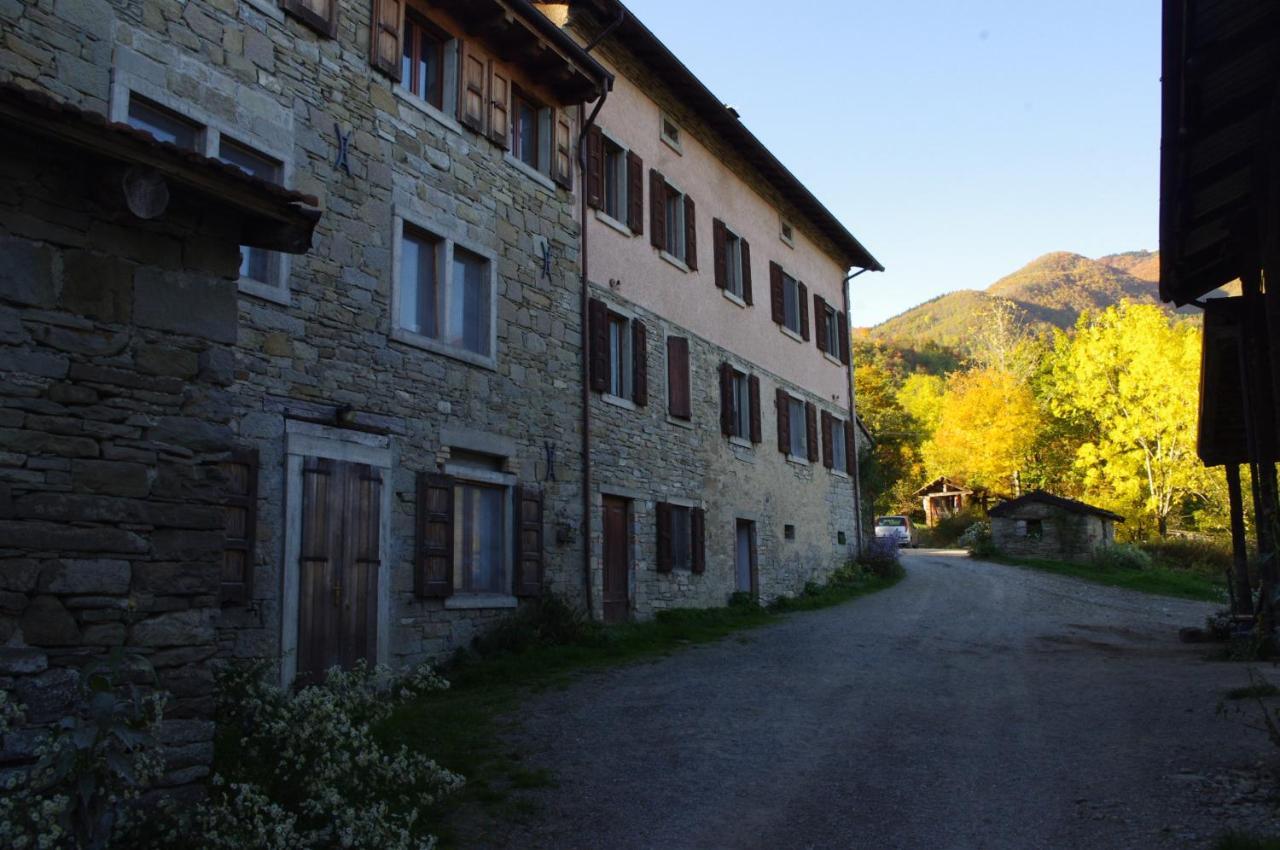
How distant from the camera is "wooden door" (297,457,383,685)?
28.6 ft

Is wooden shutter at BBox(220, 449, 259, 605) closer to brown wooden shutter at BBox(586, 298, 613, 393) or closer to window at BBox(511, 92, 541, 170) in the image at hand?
brown wooden shutter at BBox(586, 298, 613, 393)

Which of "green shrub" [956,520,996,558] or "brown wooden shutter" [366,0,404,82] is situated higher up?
"brown wooden shutter" [366,0,404,82]

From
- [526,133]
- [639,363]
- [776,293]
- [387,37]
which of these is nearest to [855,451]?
[776,293]

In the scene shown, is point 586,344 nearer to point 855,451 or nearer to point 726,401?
point 726,401

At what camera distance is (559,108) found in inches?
518

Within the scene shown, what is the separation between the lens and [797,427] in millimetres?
20516

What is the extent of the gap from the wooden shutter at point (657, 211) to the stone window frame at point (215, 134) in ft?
23.0

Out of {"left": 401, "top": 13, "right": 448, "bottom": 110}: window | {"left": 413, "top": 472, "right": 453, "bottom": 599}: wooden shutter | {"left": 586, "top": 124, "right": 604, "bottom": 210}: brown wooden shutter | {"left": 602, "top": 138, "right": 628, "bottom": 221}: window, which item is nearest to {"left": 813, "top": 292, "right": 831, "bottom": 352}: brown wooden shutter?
{"left": 602, "top": 138, "right": 628, "bottom": 221}: window

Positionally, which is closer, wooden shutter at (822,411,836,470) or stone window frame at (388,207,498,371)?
stone window frame at (388,207,498,371)

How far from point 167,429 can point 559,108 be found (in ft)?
31.3

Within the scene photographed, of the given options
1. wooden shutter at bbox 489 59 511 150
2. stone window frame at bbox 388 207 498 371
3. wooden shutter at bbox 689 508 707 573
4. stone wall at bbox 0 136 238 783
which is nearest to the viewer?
stone wall at bbox 0 136 238 783

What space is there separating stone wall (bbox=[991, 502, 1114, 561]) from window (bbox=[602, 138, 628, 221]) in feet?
63.2

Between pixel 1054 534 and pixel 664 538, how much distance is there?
1820 cm

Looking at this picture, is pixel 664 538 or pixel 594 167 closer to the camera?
pixel 594 167
